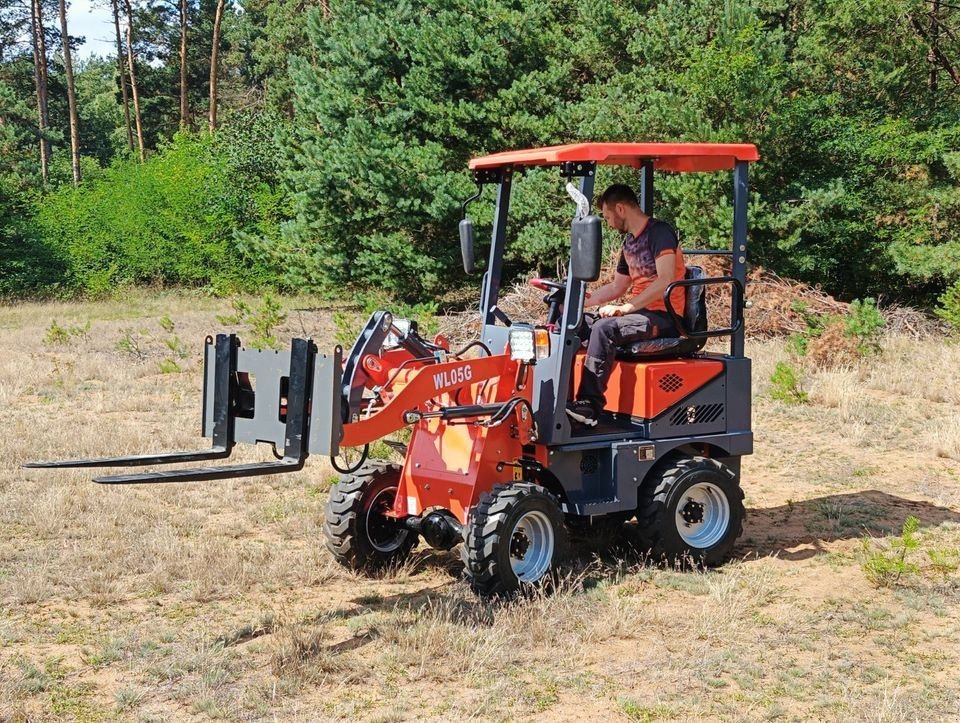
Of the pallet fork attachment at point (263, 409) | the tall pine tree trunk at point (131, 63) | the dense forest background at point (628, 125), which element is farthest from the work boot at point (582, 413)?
the tall pine tree trunk at point (131, 63)

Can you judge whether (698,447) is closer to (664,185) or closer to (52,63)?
(664,185)

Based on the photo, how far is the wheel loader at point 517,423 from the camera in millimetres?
6035

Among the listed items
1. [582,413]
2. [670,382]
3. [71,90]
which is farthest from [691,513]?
[71,90]

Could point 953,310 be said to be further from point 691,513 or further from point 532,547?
point 532,547

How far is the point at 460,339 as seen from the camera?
18.0m

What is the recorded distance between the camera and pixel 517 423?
266 inches

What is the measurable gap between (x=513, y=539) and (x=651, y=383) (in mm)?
1401

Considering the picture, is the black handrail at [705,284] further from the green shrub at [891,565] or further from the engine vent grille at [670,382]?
the green shrub at [891,565]

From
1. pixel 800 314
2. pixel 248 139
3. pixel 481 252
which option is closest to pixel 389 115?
pixel 481 252

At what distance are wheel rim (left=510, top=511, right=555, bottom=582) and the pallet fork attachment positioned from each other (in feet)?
4.50

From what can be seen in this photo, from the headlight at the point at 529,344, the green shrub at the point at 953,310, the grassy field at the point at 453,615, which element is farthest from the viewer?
the green shrub at the point at 953,310

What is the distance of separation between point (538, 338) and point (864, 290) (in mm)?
16828

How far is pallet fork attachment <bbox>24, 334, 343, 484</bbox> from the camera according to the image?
5.79 meters

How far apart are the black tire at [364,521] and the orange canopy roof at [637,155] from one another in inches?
84.2
